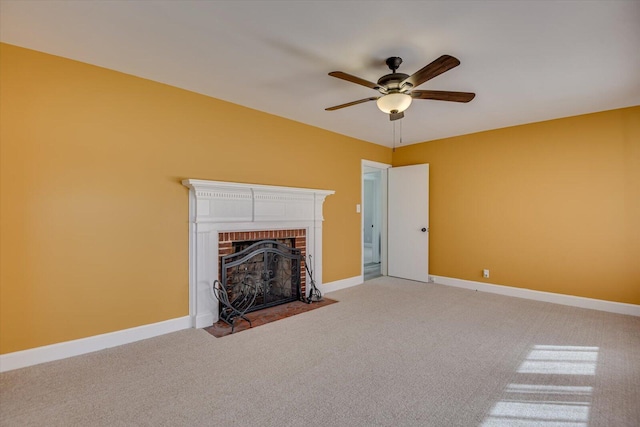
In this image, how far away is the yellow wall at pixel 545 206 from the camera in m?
3.58

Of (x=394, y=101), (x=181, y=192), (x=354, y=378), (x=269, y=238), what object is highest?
(x=394, y=101)

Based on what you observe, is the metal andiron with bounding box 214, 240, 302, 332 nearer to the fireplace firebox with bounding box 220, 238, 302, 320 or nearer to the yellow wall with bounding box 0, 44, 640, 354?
the fireplace firebox with bounding box 220, 238, 302, 320

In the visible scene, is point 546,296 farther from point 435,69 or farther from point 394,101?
point 435,69

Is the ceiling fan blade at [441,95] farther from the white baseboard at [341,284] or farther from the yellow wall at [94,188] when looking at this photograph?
the white baseboard at [341,284]

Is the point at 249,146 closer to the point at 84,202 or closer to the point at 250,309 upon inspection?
the point at 84,202

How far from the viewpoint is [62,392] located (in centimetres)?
200

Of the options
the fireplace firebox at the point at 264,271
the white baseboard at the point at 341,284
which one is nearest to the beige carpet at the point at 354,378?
the fireplace firebox at the point at 264,271

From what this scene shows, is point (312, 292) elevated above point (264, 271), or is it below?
below

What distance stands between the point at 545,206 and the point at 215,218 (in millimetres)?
4350

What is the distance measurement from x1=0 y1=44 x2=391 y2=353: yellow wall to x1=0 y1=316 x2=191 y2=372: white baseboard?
52 mm

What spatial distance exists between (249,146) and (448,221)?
3.49 m

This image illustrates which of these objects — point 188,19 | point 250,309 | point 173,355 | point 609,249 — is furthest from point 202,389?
point 609,249

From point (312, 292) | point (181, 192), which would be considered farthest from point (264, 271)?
point (181, 192)

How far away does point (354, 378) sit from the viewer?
7.13 feet
